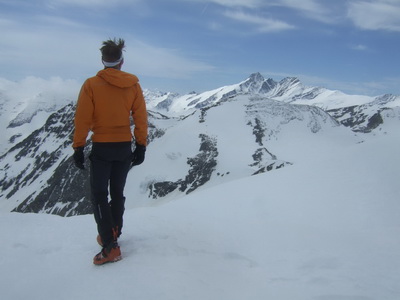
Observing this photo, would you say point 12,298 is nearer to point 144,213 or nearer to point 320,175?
point 144,213

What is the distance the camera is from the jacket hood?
19.3 ft

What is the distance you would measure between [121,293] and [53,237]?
319cm

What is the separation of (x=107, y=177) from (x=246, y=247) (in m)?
3.03

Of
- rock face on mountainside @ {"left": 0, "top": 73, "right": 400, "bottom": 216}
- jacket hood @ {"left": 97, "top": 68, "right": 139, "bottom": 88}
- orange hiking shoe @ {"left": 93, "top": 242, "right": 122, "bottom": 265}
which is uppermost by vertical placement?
jacket hood @ {"left": 97, "top": 68, "right": 139, "bottom": 88}

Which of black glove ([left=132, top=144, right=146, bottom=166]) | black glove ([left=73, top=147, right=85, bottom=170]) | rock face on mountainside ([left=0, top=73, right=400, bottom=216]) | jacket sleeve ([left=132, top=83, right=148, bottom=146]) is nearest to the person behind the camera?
black glove ([left=73, top=147, right=85, bottom=170])

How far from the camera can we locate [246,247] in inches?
266

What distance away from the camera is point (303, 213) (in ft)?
27.9

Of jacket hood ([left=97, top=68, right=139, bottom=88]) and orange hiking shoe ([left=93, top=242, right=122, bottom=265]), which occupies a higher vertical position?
jacket hood ([left=97, top=68, right=139, bottom=88])

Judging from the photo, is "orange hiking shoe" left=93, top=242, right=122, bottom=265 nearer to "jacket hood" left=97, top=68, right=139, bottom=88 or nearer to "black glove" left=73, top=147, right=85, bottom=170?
"black glove" left=73, top=147, right=85, bottom=170

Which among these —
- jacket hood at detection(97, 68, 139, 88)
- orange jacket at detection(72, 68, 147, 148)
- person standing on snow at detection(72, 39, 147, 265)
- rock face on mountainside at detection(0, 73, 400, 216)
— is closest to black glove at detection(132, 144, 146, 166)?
person standing on snow at detection(72, 39, 147, 265)

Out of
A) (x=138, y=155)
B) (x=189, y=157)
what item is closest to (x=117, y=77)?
(x=138, y=155)

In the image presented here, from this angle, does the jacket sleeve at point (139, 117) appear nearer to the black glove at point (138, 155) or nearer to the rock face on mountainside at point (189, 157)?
the black glove at point (138, 155)

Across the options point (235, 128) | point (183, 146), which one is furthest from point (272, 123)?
point (183, 146)

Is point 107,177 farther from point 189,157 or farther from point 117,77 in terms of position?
point 189,157
